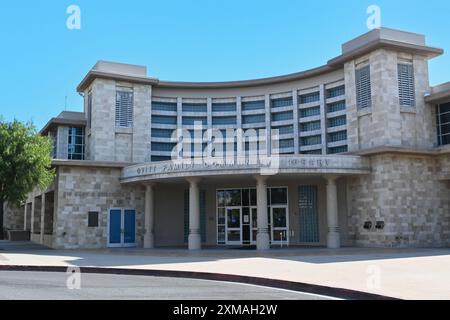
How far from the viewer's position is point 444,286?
35.7 feet

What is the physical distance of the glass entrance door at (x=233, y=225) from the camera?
31531mm

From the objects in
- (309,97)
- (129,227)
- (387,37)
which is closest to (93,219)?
(129,227)

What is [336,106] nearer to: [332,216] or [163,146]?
[332,216]

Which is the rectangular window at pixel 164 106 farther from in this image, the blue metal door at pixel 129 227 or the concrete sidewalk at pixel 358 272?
the concrete sidewalk at pixel 358 272

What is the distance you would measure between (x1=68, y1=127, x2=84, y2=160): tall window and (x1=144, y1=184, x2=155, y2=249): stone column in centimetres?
876

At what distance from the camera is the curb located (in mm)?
10436

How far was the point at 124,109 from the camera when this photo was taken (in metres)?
33.3

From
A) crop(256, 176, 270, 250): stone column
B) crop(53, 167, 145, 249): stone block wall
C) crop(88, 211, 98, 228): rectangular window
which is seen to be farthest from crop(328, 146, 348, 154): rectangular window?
crop(88, 211, 98, 228): rectangular window

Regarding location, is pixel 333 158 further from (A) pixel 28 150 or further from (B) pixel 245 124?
(A) pixel 28 150

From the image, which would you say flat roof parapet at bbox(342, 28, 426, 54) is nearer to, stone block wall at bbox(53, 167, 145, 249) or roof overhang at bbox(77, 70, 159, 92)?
roof overhang at bbox(77, 70, 159, 92)

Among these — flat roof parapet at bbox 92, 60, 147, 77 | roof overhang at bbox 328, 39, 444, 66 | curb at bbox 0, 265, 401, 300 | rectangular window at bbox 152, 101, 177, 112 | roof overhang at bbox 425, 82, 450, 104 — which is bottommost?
curb at bbox 0, 265, 401, 300

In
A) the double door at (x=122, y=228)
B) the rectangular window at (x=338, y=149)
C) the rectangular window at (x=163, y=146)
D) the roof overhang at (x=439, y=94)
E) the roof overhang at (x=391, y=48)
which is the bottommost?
the double door at (x=122, y=228)

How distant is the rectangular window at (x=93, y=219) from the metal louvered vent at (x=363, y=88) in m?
17.2

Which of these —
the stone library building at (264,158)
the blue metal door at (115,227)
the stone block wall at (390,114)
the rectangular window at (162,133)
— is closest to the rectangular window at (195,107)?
the stone library building at (264,158)
